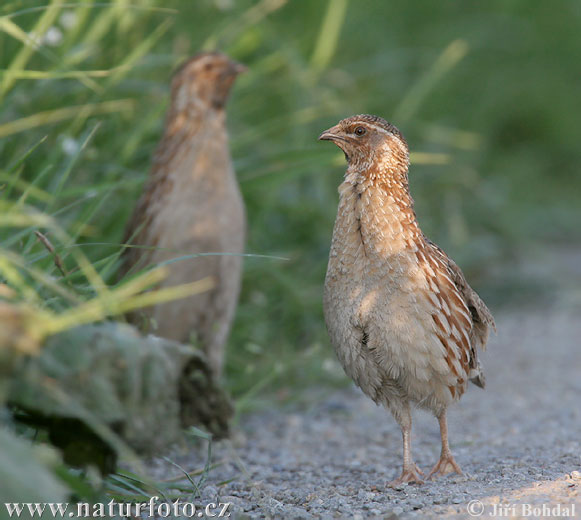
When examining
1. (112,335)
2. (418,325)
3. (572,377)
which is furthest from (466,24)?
(112,335)

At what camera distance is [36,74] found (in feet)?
10.2

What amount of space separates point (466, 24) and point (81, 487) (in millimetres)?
7950

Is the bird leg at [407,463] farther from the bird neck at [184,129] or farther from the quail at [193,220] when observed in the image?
the bird neck at [184,129]

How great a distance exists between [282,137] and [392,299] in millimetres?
2838

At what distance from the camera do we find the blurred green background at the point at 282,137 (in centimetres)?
387

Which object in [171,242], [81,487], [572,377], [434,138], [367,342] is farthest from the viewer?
[434,138]

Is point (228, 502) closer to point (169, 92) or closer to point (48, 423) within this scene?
point (48, 423)

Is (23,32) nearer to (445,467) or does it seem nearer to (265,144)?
(445,467)

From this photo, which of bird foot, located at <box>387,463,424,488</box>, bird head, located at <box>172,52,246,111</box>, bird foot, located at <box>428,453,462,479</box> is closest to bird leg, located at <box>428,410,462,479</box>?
bird foot, located at <box>428,453,462,479</box>

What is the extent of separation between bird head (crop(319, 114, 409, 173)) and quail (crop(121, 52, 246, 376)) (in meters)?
0.80

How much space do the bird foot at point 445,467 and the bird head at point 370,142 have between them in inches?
41.9

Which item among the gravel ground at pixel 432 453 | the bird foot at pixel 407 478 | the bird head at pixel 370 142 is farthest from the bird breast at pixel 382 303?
the gravel ground at pixel 432 453

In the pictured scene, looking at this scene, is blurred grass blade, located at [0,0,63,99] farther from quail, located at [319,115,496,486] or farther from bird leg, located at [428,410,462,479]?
bird leg, located at [428,410,462,479]

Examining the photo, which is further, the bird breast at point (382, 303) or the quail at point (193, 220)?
the quail at point (193, 220)
